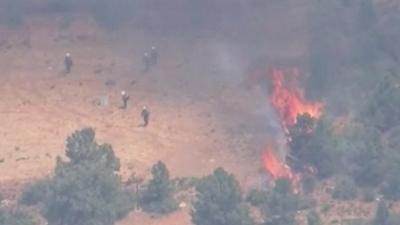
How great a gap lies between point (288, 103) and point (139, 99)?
11022mm

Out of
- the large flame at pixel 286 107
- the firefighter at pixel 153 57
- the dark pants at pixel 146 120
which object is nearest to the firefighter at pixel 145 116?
the dark pants at pixel 146 120

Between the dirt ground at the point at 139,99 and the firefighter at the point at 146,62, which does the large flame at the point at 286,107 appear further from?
the firefighter at the point at 146,62

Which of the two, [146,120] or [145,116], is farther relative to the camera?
[146,120]

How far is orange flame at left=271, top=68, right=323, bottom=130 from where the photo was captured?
222ft

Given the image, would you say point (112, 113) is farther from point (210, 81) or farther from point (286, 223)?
point (286, 223)

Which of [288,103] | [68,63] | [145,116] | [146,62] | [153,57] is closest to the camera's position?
[145,116]

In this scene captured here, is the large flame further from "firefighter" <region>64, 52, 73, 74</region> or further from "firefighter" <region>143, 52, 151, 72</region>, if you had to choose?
"firefighter" <region>64, 52, 73, 74</region>

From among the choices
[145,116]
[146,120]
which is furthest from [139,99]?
[145,116]

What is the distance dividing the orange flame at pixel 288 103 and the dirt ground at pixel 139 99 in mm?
898

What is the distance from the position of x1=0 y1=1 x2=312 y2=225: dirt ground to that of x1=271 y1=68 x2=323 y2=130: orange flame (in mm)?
898

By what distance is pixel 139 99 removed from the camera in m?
72.9

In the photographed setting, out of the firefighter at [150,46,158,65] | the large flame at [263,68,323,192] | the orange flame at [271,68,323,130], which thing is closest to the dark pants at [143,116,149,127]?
the large flame at [263,68,323,192]

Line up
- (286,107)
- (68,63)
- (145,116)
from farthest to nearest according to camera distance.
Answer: (68,63) → (286,107) → (145,116)

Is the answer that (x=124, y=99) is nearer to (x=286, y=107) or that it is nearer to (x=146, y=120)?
(x=146, y=120)
